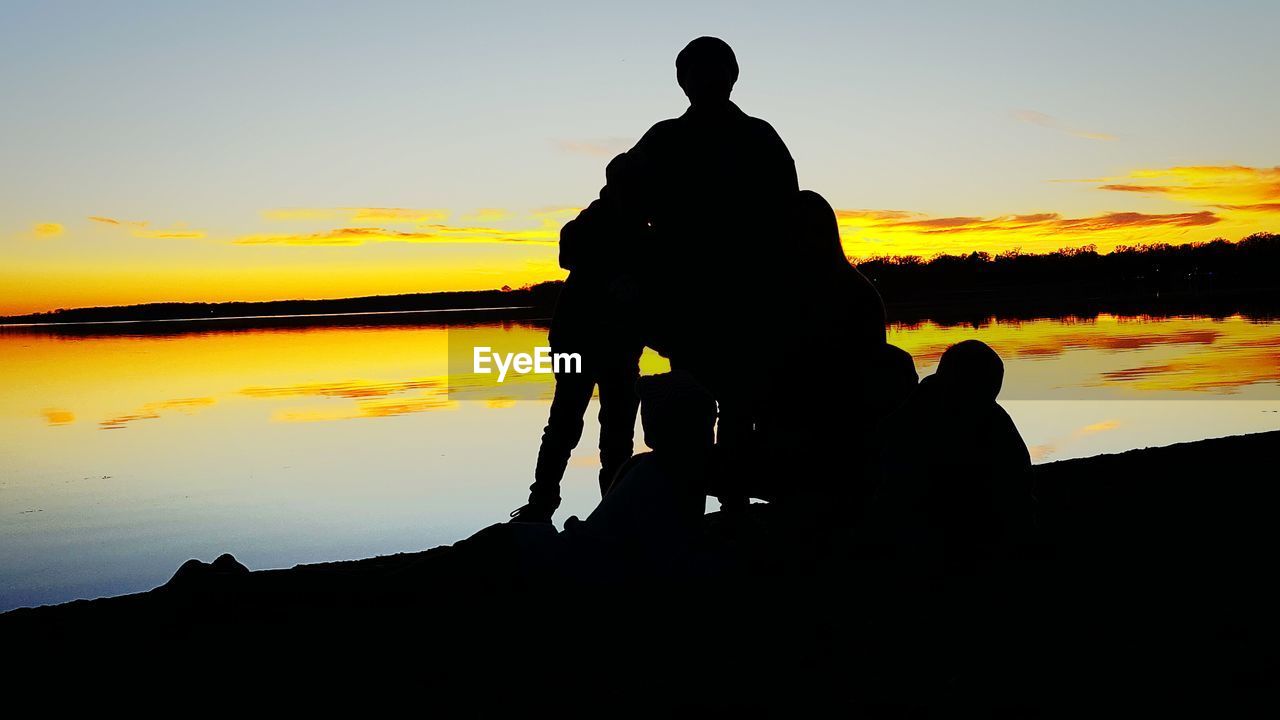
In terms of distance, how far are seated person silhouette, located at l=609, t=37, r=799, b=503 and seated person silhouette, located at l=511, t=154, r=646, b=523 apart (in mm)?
708

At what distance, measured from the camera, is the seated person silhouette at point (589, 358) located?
25.2ft

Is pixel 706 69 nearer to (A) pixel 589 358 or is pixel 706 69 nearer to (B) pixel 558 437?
(A) pixel 589 358

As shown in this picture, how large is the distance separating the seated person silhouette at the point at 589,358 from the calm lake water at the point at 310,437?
169 centimetres

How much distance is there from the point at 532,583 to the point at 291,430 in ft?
46.5

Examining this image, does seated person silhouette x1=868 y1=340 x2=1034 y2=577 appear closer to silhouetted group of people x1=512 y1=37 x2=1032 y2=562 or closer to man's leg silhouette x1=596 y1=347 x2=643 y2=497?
silhouetted group of people x1=512 y1=37 x2=1032 y2=562

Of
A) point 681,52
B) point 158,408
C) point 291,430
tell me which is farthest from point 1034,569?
point 158,408

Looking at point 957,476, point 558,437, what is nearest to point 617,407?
point 558,437

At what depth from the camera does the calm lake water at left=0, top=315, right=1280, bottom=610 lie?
428 inches

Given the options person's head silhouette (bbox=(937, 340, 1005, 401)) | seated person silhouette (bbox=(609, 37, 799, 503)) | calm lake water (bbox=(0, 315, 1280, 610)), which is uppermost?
seated person silhouette (bbox=(609, 37, 799, 503))

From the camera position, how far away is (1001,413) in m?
5.57

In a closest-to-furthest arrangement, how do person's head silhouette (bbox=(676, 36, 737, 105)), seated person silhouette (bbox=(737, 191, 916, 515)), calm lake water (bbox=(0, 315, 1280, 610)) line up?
seated person silhouette (bbox=(737, 191, 916, 515)) < person's head silhouette (bbox=(676, 36, 737, 105)) < calm lake water (bbox=(0, 315, 1280, 610))

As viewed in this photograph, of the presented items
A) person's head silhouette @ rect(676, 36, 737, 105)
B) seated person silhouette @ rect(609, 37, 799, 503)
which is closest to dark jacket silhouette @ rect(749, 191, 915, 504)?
seated person silhouette @ rect(609, 37, 799, 503)

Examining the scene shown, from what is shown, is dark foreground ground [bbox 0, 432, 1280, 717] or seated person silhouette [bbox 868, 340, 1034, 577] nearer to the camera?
dark foreground ground [bbox 0, 432, 1280, 717]

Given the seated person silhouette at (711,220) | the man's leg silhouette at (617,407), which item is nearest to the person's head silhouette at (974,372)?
the seated person silhouette at (711,220)
